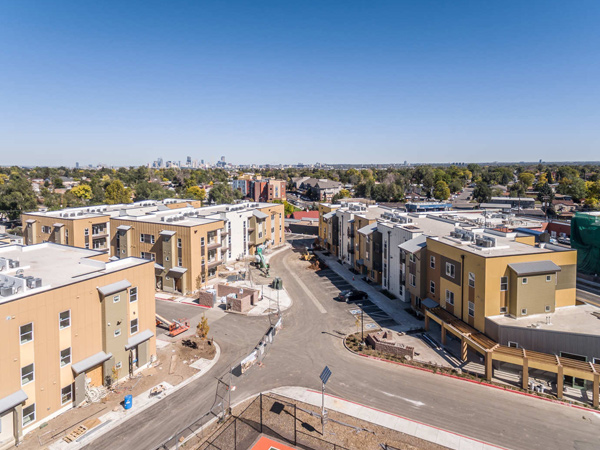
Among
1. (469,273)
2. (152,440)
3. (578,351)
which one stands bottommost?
(152,440)

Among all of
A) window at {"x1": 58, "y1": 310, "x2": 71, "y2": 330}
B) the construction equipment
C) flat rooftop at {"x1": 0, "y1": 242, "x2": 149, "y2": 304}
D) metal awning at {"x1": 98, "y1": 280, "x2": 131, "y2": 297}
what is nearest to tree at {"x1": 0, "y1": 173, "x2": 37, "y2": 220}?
flat rooftop at {"x1": 0, "y1": 242, "x2": 149, "y2": 304}

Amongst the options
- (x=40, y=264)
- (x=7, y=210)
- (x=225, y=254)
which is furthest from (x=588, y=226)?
(x=7, y=210)

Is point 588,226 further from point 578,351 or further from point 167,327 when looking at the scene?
point 167,327

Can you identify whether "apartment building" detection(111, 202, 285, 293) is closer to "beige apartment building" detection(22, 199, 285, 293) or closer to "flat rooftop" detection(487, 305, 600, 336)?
"beige apartment building" detection(22, 199, 285, 293)

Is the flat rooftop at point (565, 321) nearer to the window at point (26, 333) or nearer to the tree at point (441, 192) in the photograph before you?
the window at point (26, 333)

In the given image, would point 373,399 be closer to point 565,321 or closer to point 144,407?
point 144,407

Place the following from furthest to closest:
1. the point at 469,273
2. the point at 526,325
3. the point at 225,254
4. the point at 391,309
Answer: the point at 225,254 → the point at 391,309 → the point at 469,273 → the point at 526,325
